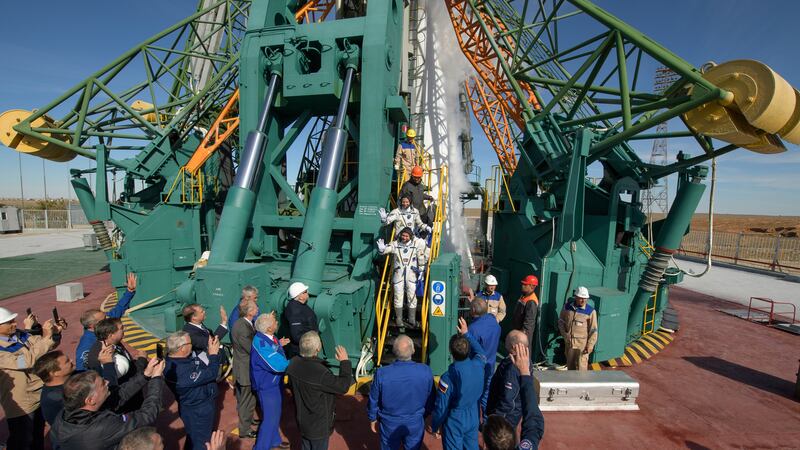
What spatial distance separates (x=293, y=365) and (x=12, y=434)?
3202 millimetres

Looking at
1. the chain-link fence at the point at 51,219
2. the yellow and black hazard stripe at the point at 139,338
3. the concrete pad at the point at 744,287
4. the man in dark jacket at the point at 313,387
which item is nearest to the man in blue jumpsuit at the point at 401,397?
the man in dark jacket at the point at 313,387

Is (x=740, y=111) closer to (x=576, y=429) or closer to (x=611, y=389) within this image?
(x=611, y=389)

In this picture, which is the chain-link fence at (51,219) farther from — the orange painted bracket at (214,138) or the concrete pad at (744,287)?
the concrete pad at (744,287)

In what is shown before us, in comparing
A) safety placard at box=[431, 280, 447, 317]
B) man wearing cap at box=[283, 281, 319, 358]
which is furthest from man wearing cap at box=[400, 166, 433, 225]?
man wearing cap at box=[283, 281, 319, 358]

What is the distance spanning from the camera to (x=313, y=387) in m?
3.27

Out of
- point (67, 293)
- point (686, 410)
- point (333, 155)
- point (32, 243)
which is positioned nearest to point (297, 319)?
point (333, 155)

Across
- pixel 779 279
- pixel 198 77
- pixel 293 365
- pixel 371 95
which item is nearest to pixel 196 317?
pixel 293 365

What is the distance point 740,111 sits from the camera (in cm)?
506

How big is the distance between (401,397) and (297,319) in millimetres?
1863

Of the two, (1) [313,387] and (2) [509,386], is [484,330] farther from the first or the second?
(1) [313,387]

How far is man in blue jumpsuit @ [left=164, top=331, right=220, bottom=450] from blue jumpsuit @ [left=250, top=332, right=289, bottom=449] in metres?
0.40

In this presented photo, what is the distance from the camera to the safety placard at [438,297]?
18.2 feet

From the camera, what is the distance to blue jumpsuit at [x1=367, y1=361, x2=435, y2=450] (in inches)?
129

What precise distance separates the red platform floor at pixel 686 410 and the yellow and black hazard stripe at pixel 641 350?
15cm
